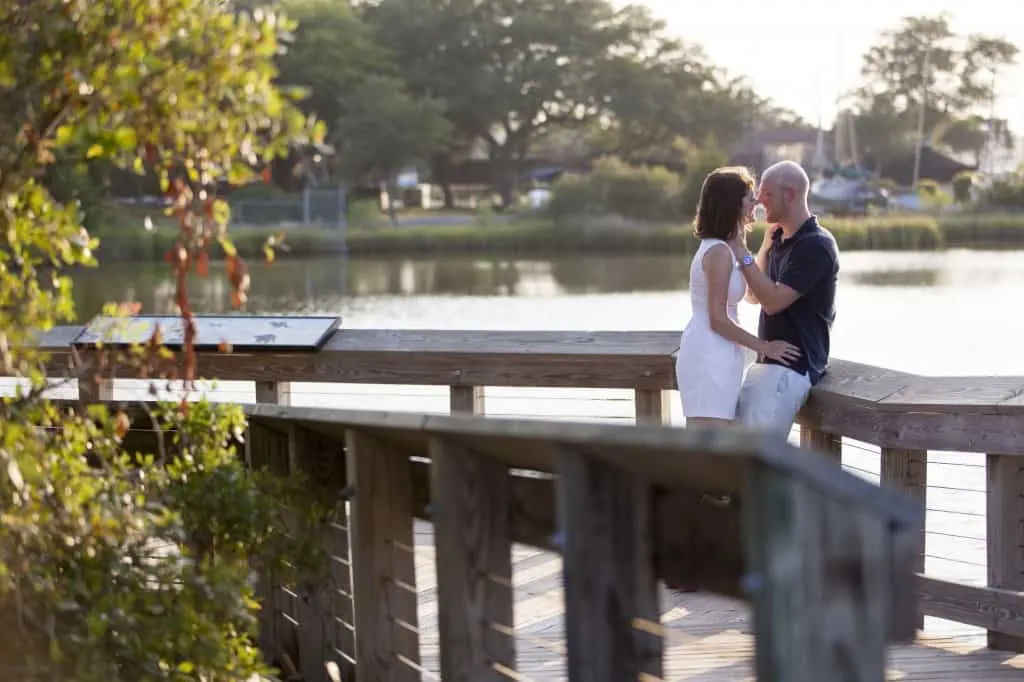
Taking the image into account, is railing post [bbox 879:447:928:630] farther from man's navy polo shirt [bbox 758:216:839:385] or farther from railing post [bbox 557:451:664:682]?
railing post [bbox 557:451:664:682]

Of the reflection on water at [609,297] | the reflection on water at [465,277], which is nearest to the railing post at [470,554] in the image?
the reflection on water at [609,297]

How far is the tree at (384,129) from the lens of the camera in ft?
210

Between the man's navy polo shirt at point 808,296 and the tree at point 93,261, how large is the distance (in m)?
2.52

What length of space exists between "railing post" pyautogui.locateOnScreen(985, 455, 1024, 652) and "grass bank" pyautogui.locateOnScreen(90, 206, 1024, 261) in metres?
46.2

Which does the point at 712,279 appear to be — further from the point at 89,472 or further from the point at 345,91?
the point at 345,91

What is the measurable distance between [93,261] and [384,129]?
61.6m

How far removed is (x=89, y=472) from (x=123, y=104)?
0.74 m

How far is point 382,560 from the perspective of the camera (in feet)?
12.7

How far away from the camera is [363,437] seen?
3.76m

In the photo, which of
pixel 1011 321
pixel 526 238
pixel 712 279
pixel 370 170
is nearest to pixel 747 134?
pixel 370 170

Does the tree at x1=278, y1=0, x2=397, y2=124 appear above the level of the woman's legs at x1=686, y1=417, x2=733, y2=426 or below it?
above

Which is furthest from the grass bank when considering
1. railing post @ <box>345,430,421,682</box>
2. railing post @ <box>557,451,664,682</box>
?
railing post @ <box>557,451,664,682</box>

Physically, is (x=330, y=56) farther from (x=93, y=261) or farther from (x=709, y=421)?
(x=93, y=261)

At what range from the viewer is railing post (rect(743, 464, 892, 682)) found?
2350 mm
